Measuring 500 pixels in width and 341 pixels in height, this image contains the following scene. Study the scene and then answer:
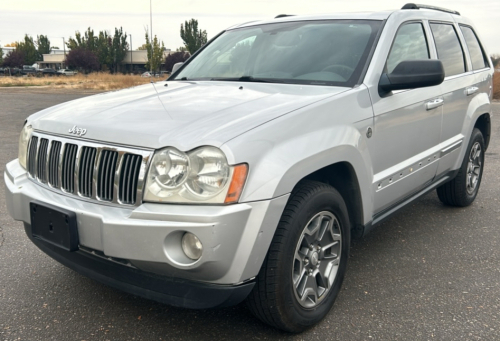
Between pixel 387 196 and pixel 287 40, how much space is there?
1345mm

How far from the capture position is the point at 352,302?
293 centimetres

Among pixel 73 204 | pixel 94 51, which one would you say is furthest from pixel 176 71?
pixel 94 51

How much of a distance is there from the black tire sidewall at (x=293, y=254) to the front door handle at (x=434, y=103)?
1265mm

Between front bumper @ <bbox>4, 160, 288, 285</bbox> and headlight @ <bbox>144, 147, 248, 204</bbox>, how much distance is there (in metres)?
0.04

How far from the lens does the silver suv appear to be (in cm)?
212

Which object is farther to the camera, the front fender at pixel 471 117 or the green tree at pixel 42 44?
the green tree at pixel 42 44

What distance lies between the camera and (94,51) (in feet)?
219

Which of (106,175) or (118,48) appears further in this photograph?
(118,48)

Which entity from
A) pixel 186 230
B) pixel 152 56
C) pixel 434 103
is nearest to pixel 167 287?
pixel 186 230

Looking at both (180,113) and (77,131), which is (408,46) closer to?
(180,113)

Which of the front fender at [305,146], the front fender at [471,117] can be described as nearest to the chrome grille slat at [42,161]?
the front fender at [305,146]

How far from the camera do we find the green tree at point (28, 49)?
80.4 meters

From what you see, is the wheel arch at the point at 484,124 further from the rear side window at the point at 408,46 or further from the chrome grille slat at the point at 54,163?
the chrome grille slat at the point at 54,163

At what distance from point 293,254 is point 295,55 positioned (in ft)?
5.26
